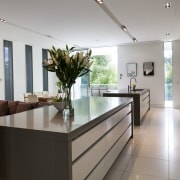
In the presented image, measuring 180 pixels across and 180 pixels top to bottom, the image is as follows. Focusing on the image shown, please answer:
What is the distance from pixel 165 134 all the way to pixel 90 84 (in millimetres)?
6997

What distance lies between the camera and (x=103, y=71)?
11.8 m

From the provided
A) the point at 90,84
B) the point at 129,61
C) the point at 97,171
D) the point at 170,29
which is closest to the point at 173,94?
the point at 129,61

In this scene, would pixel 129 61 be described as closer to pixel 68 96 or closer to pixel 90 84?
pixel 90 84

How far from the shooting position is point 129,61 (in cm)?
995

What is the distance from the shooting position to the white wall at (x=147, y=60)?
9.40 m

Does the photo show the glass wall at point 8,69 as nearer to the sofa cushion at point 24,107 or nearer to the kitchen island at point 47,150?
the sofa cushion at point 24,107

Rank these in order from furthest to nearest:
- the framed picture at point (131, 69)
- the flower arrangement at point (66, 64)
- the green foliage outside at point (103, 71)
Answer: the green foliage outside at point (103, 71)
the framed picture at point (131, 69)
the flower arrangement at point (66, 64)

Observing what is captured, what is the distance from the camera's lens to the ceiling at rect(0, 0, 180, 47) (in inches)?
178

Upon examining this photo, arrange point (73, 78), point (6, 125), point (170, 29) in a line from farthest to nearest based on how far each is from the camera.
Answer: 1. point (170, 29)
2. point (73, 78)
3. point (6, 125)

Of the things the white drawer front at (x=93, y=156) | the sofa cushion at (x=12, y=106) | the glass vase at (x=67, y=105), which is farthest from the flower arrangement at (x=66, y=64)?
the sofa cushion at (x=12, y=106)

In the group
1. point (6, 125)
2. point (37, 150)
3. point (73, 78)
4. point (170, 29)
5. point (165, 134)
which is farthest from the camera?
point (170, 29)

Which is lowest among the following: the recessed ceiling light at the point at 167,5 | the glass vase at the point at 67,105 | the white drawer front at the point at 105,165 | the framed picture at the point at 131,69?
the white drawer front at the point at 105,165

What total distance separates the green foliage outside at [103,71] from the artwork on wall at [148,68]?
1991 millimetres

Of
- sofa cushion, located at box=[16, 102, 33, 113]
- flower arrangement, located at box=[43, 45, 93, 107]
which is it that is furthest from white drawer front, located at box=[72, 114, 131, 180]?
sofa cushion, located at box=[16, 102, 33, 113]
